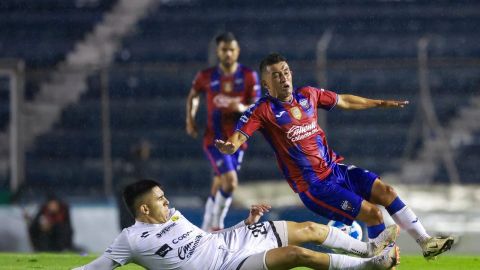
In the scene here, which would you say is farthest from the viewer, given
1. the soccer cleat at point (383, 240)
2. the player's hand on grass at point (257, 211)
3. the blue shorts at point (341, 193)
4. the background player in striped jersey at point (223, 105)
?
the background player in striped jersey at point (223, 105)

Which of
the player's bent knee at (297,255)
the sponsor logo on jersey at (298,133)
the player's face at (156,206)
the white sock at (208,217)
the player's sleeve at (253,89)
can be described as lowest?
the white sock at (208,217)

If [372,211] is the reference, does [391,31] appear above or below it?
above

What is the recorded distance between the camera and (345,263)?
6.86m

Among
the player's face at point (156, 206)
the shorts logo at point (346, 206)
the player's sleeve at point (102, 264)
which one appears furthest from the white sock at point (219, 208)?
the player's sleeve at point (102, 264)

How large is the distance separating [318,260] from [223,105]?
4845 millimetres

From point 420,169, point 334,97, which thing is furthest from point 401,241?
point 334,97

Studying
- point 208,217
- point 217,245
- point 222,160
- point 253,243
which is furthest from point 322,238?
point 208,217

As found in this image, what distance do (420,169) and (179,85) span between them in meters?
3.83

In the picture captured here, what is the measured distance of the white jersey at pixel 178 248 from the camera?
696 cm

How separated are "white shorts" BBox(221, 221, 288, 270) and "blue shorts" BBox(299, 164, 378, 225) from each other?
2.94ft

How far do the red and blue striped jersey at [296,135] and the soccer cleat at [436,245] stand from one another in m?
0.99

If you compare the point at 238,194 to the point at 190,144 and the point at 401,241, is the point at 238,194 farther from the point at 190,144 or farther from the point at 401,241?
the point at 401,241

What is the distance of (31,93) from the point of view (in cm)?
1506

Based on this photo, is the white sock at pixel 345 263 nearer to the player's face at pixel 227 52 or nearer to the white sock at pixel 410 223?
the white sock at pixel 410 223
